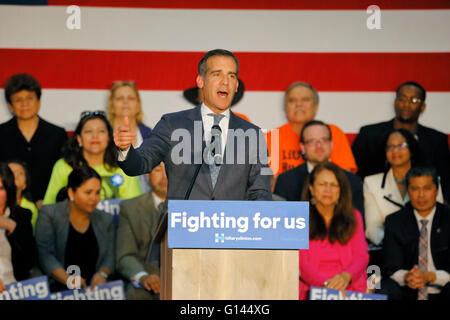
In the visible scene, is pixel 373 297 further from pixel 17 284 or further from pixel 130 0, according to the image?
pixel 130 0

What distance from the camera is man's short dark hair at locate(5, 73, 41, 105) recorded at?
15.8ft

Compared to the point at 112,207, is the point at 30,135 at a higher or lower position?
higher

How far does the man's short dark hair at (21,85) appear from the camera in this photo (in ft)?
15.8

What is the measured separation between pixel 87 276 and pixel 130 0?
76.9 inches

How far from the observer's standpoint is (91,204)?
14.5 feet

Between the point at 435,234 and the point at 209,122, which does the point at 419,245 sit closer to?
the point at 435,234

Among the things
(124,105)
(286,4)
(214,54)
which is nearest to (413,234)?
(286,4)

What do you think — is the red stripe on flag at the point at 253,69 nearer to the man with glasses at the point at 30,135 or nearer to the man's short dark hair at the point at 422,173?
the man with glasses at the point at 30,135

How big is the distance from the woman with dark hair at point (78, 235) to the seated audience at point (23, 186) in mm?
197

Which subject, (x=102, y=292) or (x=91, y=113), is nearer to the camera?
(x=102, y=292)

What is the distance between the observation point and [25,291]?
4074 mm

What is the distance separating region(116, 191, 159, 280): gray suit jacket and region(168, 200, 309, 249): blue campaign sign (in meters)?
2.07

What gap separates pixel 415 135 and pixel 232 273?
2984mm
